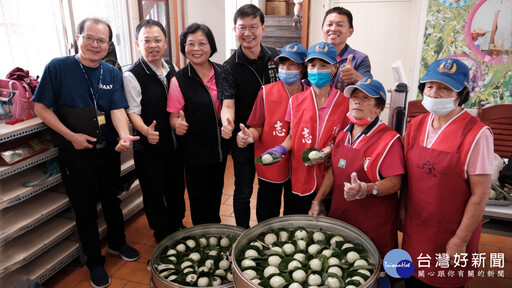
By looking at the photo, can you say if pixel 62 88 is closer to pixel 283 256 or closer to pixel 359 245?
pixel 283 256

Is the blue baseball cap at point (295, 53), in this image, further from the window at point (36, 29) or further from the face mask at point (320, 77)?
the window at point (36, 29)

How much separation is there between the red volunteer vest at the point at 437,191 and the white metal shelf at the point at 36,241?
7.25 feet

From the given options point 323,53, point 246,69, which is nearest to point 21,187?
point 246,69

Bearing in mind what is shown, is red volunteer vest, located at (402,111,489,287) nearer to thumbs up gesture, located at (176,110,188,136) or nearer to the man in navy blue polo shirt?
thumbs up gesture, located at (176,110,188,136)

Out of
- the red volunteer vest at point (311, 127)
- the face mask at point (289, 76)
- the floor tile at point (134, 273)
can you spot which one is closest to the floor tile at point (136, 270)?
the floor tile at point (134, 273)

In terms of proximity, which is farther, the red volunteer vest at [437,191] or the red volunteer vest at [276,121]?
the red volunteer vest at [276,121]

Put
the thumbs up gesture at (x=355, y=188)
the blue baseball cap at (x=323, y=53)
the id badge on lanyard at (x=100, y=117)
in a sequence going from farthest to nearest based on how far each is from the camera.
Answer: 1. the id badge on lanyard at (x=100, y=117)
2. the blue baseball cap at (x=323, y=53)
3. the thumbs up gesture at (x=355, y=188)

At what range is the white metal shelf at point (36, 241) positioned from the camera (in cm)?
214

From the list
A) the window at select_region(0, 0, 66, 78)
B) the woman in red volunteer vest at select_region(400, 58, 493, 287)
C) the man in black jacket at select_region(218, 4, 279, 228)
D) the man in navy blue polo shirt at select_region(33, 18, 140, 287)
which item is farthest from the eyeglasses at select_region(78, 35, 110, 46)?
the woman in red volunteer vest at select_region(400, 58, 493, 287)

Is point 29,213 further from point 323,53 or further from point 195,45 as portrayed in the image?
point 323,53

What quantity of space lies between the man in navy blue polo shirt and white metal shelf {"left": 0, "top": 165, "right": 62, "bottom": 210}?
142 mm

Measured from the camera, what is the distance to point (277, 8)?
20.2 ft

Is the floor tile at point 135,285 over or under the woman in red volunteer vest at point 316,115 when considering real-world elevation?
under

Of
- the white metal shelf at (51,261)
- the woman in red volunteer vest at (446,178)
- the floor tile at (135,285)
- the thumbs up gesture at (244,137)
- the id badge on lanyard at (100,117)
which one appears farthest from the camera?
the floor tile at (135,285)
